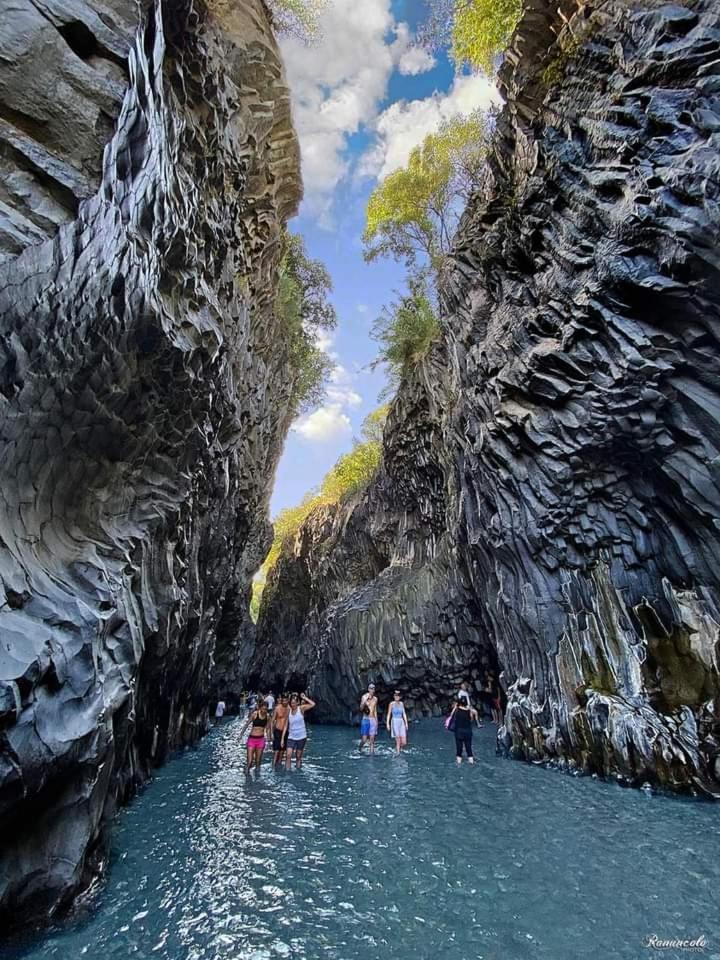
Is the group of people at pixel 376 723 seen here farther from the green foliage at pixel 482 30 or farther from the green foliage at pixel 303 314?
the green foliage at pixel 482 30

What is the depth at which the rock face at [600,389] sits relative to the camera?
880cm

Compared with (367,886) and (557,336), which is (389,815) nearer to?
(367,886)

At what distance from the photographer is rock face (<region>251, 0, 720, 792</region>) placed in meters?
8.80

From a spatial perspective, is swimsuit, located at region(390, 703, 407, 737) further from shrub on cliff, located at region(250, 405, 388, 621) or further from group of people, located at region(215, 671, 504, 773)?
shrub on cliff, located at region(250, 405, 388, 621)

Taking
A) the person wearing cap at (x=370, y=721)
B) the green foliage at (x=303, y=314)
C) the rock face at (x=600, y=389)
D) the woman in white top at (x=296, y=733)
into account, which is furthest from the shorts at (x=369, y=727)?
the green foliage at (x=303, y=314)

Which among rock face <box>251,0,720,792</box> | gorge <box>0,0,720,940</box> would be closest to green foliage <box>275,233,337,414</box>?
gorge <box>0,0,720,940</box>

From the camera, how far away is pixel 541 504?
11836mm

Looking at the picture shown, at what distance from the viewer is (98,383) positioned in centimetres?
669

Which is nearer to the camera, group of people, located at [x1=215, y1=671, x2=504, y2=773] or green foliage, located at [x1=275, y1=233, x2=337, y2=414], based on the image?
group of people, located at [x1=215, y1=671, x2=504, y2=773]

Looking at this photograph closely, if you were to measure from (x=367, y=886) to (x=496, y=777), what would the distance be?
18.4 ft

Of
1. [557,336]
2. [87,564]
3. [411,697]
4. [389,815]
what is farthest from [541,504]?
[411,697]

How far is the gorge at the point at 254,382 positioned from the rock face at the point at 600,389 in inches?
→ 2.3

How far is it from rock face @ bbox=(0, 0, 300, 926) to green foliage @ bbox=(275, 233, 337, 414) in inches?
293

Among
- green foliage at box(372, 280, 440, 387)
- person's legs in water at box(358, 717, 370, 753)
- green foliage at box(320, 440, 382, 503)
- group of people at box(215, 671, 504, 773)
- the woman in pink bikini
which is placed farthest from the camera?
green foliage at box(320, 440, 382, 503)
